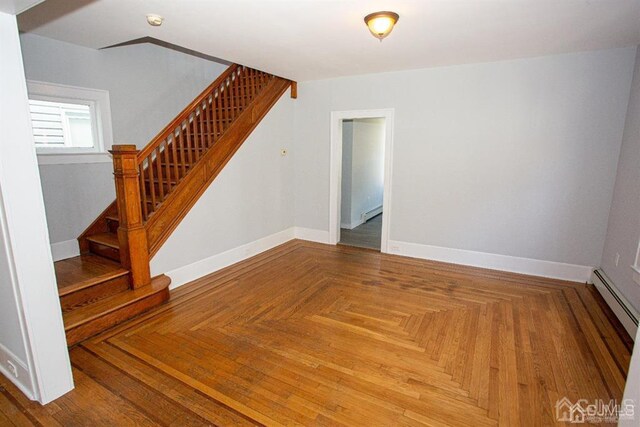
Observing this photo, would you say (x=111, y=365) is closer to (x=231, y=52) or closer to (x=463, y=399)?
(x=463, y=399)

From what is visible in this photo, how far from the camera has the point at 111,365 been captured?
2.35 m

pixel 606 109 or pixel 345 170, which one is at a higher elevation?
pixel 606 109

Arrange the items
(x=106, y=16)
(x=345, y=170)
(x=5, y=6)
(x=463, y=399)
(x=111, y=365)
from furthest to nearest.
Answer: (x=345, y=170) → (x=106, y=16) → (x=111, y=365) → (x=463, y=399) → (x=5, y=6)

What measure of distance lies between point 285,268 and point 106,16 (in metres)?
3.10

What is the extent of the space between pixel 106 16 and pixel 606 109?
16.0 ft

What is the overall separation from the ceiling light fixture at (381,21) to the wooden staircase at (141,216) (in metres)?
2.20

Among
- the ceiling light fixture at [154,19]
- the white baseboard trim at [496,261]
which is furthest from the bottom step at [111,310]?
the white baseboard trim at [496,261]

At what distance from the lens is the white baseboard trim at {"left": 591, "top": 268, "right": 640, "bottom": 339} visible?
273cm

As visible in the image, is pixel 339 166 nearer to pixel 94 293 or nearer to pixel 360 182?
pixel 360 182

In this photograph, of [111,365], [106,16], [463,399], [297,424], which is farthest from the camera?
[106,16]

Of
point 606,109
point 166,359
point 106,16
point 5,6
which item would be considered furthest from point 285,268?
point 606,109

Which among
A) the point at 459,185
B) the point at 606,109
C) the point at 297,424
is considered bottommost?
the point at 297,424

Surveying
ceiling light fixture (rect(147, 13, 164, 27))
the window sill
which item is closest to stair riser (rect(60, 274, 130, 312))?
the window sill

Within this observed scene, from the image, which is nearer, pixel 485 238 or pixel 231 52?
pixel 231 52
